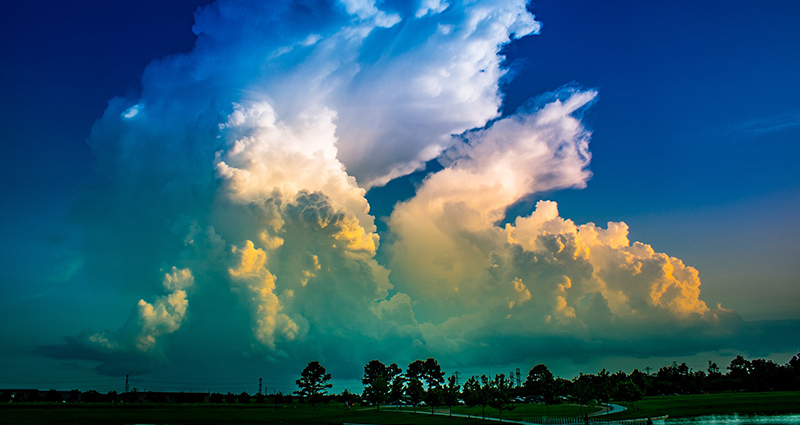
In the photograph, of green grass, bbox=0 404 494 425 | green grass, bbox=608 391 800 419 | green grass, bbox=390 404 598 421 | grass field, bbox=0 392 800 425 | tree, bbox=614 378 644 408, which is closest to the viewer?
green grass, bbox=0 404 494 425

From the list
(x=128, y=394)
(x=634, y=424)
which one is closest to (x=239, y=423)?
(x=634, y=424)

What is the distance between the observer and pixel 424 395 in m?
166

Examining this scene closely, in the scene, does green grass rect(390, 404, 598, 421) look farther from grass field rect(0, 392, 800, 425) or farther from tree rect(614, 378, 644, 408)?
tree rect(614, 378, 644, 408)

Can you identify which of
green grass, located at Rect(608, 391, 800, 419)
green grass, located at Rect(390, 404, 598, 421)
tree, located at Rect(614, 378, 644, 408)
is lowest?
green grass, located at Rect(390, 404, 598, 421)

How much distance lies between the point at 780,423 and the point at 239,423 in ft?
280

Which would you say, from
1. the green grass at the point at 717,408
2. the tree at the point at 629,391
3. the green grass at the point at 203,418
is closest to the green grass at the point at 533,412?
the tree at the point at 629,391

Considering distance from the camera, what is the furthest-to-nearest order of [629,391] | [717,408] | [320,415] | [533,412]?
[533,412] → [629,391] → [320,415] → [717,408]

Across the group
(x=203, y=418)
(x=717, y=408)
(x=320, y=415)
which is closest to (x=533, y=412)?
(x=717, y=408)

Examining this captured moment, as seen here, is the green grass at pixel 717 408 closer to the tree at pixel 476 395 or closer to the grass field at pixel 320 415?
the grass field at pixel 320 415

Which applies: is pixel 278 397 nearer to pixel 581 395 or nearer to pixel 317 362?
pixel 317 362

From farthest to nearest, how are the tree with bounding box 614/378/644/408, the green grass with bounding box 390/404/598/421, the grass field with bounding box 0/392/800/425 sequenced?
1. the tree with bounding box 614/378/644/408
2. the green grass with bounding box 390/404/598/421
3. the grass field with bounding box 0/392/800/425

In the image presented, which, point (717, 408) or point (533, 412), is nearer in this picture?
point (717, 408)

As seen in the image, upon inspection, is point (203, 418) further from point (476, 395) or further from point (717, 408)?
point (717, 408)

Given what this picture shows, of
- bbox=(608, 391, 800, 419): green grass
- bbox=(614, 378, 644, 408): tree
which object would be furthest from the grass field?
bbox=(614, 378, 644, 408): tree
